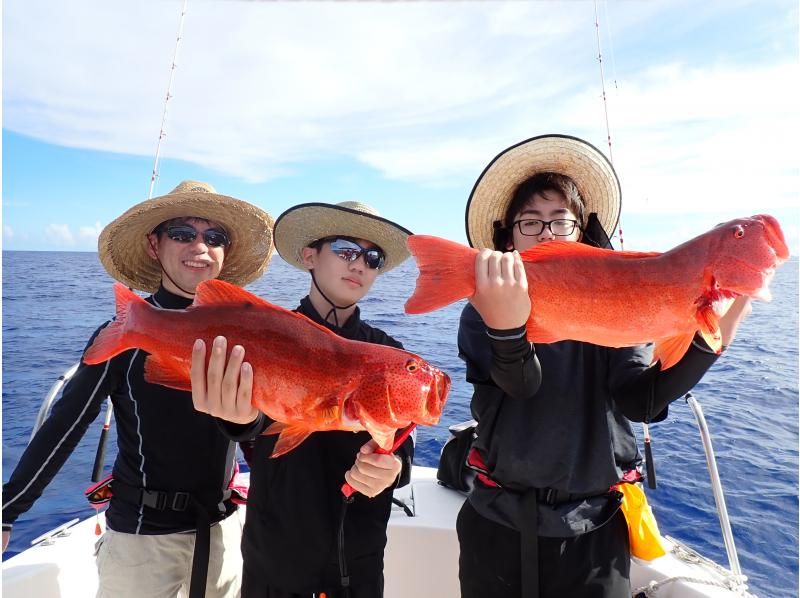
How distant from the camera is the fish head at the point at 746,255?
4.96 ft

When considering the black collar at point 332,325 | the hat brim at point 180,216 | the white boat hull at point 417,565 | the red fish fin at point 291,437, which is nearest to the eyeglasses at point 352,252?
the black collar at point 332,325

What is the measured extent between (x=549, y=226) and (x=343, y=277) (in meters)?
1.15

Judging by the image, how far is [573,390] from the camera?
2.37 m

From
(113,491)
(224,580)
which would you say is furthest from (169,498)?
(224,580)

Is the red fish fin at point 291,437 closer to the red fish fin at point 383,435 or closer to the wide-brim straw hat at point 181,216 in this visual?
the red fish fin at point 383,435

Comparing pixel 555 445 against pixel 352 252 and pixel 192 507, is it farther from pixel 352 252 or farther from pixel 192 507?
pixel 192 507

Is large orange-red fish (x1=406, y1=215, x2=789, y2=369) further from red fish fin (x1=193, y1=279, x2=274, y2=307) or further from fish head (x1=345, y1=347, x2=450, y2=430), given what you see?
red fish fin (x1=193, y1=279, x2=274, y2=307)

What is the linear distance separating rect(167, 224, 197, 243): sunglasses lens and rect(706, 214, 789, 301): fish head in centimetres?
267

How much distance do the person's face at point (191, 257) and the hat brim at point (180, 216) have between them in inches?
3.2

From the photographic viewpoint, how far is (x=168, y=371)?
1.80 meters

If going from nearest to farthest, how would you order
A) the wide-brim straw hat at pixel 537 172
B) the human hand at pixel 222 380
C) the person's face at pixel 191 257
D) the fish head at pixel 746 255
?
the fish head at pixel 746 255 < the human hand at pixel 222 380 < the wide-brim straw hat at pixel 537 172 < the person's face at pixel 191 257

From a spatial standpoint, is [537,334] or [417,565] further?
[417,565]

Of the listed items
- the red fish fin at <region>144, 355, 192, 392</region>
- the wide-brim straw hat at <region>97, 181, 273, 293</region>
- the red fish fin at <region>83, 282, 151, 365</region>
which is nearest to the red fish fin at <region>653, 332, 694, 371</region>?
the red fish fin at <region>144, 355, 192, 392</region>

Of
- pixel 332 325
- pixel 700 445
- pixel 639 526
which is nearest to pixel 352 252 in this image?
pixel 332 325
